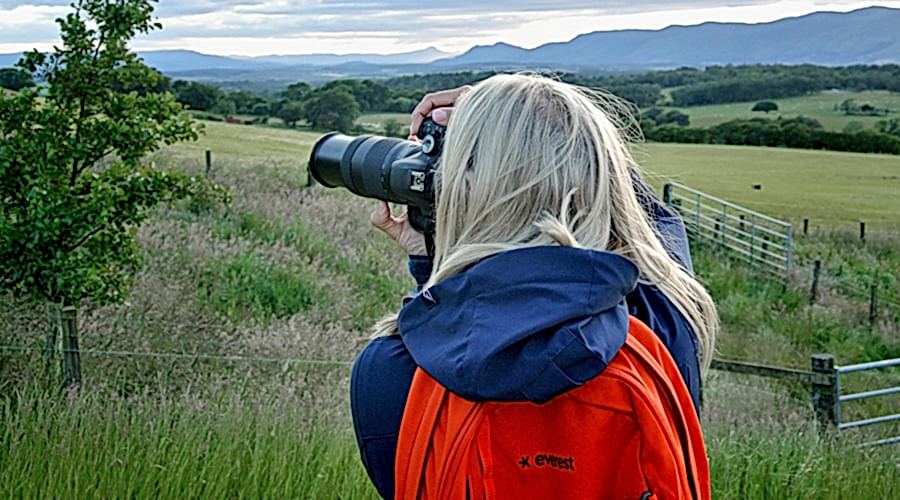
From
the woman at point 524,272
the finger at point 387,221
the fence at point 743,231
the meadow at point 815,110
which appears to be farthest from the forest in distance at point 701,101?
the woman at point 524,272

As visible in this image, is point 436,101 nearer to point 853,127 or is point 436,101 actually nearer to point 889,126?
point 853,127

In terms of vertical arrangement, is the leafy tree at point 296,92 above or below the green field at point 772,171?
above

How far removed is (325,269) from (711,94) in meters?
35.3

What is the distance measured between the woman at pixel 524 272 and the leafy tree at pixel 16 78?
441cm

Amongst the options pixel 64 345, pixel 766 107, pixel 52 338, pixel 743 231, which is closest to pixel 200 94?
pixel 743 231

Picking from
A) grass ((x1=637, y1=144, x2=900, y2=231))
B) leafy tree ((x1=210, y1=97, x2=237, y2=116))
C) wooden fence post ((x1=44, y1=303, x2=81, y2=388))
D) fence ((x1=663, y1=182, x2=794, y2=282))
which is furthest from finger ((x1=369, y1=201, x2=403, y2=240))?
leafy tree ((x1=210, y1=97, x2=237, y2=116))

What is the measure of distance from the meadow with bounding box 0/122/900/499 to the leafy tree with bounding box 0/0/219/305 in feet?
1.39

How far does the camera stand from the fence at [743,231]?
62.1 ft

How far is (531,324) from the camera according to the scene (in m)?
1.36

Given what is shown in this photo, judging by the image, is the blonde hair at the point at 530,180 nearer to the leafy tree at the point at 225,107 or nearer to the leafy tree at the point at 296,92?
the leafy tree at the point at 296,92

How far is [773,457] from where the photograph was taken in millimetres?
3973

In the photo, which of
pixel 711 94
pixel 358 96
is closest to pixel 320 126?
pixel 358 96

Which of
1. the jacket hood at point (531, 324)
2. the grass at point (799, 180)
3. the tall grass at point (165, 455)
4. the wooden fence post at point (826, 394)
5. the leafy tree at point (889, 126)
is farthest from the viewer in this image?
the leafy tree at point (889, 126)

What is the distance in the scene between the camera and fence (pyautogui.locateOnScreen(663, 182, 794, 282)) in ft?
62.1
